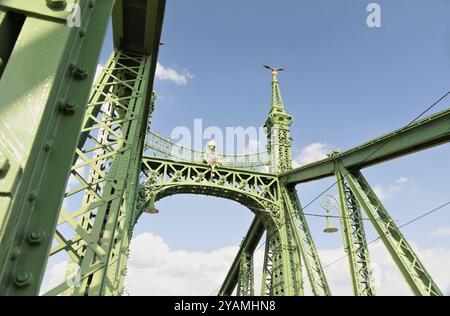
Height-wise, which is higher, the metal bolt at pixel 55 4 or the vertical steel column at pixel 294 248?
the vertical steel column at pixel 294 248

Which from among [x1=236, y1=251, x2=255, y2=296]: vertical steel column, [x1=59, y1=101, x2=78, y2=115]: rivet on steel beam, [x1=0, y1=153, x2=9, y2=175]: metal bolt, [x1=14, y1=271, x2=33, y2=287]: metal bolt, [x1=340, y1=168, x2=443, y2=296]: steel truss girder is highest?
[x1=236, y1=251, x2=255, y2=296]: vertical steel column

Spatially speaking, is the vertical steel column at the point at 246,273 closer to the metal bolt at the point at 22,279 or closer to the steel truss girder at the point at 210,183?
the steel truss girder at the point at 210,183

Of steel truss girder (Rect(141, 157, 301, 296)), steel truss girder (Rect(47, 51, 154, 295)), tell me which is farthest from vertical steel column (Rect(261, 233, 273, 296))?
steel truss girder (Rect(47, 51, 154, 295))

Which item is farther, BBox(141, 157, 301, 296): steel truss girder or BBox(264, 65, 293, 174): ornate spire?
BBox(264, 65, 293, 174): ornate spire

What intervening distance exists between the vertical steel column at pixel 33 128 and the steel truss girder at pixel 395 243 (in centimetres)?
1059

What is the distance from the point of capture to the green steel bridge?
4.90 ft

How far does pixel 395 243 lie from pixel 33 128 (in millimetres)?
11392

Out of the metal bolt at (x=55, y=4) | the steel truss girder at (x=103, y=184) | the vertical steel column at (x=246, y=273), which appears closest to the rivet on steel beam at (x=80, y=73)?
the metal bolt at (x=55, y=4)

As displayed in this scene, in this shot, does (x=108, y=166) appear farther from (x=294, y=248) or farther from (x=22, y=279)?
(x=294, y=248)

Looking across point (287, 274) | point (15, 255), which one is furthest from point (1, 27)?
point (287, 274)

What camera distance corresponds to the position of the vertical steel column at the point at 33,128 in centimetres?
134

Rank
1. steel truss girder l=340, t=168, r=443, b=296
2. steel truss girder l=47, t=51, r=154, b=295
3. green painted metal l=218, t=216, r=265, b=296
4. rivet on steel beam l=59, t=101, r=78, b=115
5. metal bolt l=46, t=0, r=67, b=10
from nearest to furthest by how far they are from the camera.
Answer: metal bolt l=46, t=0, r=67, b=10
rivet on steel beam l=59, t=101, r=78, b=115
steel truss girder l=47, t=51, r=154, b=295
steel truss girder l=340, t=168, r=443, b=296
green painted metal l=218, t=216, r=265, b=296

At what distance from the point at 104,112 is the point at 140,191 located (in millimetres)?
11694

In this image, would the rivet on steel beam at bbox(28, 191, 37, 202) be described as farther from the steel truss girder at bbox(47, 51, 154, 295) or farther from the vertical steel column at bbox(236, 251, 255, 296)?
the vertical steel column at bbox(236, 251, 255, 296)
